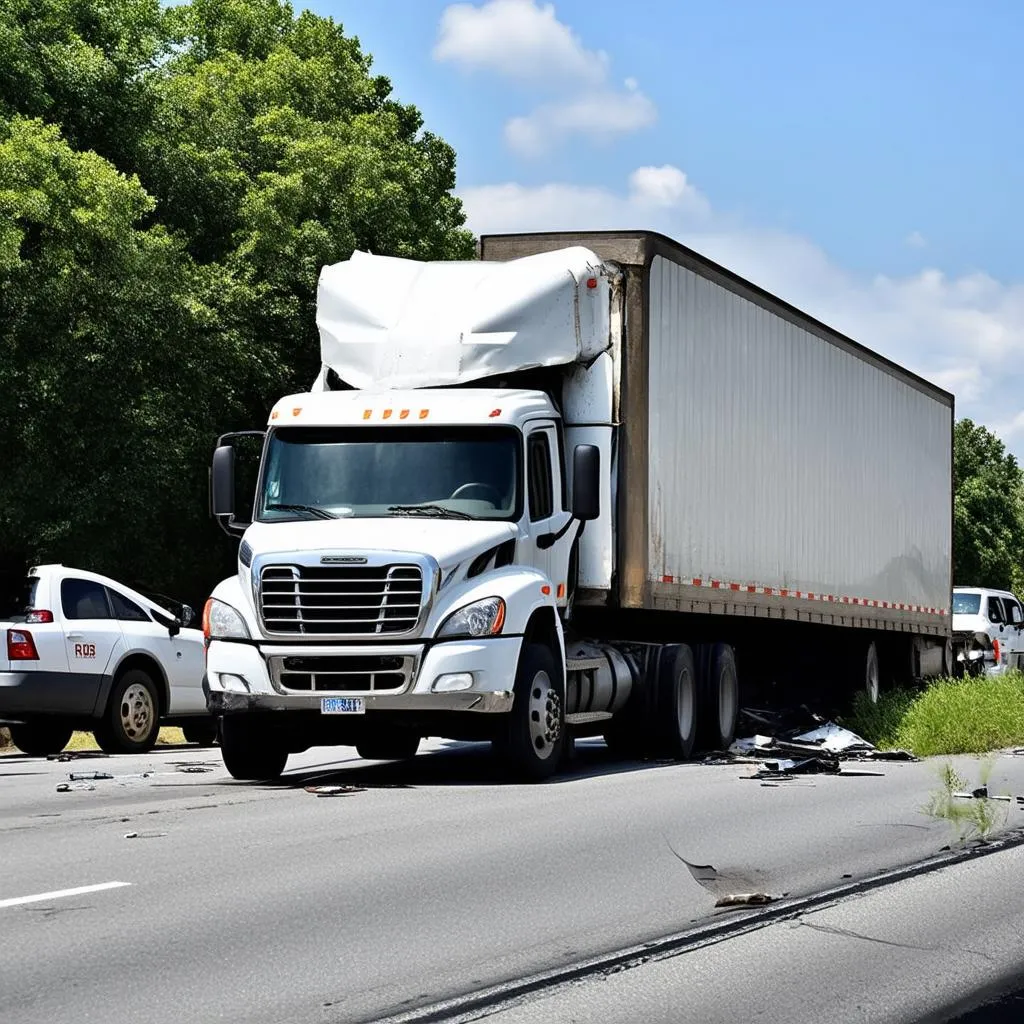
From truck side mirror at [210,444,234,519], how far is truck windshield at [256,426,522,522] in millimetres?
442

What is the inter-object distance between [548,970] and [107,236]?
21794 mm

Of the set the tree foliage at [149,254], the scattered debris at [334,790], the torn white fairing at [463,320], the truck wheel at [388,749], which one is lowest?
the scattered debris at [334,790]

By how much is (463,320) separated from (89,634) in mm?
4890

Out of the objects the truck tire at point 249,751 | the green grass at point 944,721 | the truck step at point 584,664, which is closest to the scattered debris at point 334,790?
the truck tire at point 249,751

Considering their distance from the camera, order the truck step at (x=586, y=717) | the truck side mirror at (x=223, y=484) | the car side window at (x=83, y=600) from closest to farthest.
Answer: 1. the truck side mirror at (x=223, y=484)
2. the truck step at (x=586, y=717)
3. the car side window at (x=83, y=600)

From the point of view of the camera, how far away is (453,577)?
543 inches

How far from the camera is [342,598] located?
1373cm

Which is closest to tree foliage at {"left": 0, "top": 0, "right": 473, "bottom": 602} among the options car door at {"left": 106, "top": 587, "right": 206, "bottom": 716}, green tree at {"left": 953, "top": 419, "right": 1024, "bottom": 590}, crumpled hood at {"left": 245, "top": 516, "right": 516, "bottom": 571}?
car door at {"left": 106, "top": 587, "right": 206, "bottom": 716}

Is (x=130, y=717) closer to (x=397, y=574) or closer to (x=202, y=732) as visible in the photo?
(x=202, y=732)

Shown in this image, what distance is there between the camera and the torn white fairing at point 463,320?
50.3 feet

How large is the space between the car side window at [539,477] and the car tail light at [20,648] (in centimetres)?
505

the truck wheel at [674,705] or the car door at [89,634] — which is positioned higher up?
the car door at [89,634]

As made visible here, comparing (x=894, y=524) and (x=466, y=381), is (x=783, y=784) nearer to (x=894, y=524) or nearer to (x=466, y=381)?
(x=466, y=381)

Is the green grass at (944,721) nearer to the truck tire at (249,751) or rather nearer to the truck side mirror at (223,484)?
the truck tire at (249,751)
